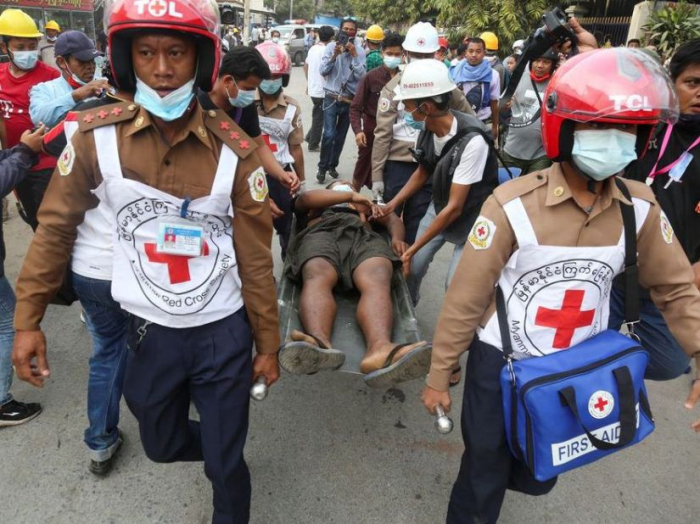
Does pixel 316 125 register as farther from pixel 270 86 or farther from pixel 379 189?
pixel 270 86

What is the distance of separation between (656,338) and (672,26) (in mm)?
8907

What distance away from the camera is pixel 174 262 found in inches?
67.8

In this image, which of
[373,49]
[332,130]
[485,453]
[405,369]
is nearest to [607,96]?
[485,453]

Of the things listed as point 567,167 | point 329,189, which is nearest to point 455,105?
point 329,189

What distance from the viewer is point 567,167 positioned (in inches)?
66.4

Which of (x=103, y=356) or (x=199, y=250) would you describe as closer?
(x=199, y=250)

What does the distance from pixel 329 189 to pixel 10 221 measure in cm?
347

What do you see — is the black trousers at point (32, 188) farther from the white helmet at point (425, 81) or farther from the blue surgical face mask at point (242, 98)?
the white helmet at point (425, 81)

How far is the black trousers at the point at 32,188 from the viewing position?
3299mm

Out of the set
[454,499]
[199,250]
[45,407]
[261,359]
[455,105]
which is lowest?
[45,407]

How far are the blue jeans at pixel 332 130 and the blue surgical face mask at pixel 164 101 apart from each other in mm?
5702

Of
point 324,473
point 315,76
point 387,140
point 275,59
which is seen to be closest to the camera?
point 324,473

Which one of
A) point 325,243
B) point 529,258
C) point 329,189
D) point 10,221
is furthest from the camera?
point 10,221

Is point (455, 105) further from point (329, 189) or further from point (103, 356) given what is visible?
point (103, 356)
